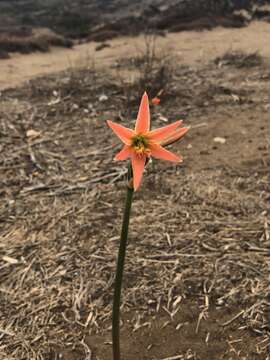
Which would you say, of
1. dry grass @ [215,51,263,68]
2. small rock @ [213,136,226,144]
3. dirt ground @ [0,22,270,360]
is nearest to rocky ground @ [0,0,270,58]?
dry grass @ [215,51,263,68]

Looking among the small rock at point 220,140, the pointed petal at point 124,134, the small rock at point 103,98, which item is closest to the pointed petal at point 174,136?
the pointed petal at point 124,134

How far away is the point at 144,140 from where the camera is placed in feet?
6.20

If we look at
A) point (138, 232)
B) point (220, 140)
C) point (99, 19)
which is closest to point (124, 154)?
point (138, 232)

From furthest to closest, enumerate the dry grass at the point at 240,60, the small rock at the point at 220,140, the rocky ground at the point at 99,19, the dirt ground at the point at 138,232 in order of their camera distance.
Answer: the rocky ground at the point at 99,19 → the dry grass at the point at 240,60 → the small rock at the point at 220,140 → the dirt ground at the point at 138,232

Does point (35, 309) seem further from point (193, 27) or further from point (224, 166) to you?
point (193, 27)

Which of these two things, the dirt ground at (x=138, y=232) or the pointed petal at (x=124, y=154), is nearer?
the pointed petal at (x=124, y=154)

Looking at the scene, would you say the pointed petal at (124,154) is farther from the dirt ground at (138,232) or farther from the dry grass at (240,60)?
the dry grass at (240,60)

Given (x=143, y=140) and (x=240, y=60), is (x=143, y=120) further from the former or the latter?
(x=240, y=60)

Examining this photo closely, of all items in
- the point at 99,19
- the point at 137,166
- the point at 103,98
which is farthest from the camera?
the point at 99,19

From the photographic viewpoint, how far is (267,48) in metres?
11.3

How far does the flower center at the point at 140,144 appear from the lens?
73.3 inches

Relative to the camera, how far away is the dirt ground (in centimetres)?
298

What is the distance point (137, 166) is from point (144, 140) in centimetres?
10

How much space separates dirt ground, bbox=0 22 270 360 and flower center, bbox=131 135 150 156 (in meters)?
1.37
